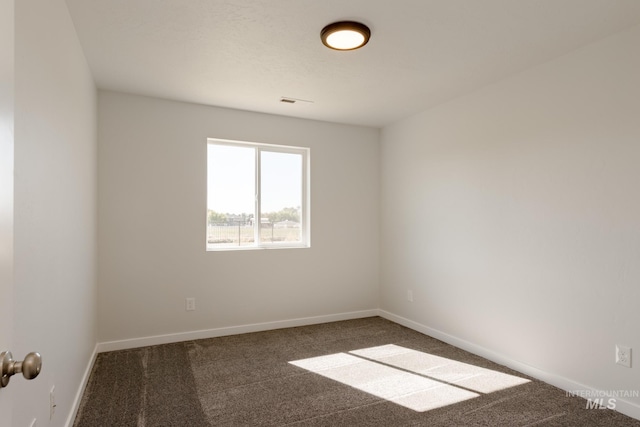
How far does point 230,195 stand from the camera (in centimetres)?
411

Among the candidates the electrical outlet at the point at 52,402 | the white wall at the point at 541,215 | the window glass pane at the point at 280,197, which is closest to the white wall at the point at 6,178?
the electrical outlet at the point at 52,402

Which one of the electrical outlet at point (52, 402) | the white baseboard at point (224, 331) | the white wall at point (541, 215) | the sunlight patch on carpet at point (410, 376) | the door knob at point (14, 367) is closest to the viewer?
the door knob at point (14, 367)

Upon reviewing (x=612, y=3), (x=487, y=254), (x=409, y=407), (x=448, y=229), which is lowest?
(x=409, y=407)

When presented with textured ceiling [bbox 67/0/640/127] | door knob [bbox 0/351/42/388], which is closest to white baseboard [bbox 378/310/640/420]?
textured ceiling [bbox 67/0/640/127]

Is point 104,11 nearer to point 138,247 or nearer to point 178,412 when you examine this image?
point 138,247

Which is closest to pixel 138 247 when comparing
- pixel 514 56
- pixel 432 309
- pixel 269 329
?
pixel 269 329

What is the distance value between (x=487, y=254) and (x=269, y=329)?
96.0 inches

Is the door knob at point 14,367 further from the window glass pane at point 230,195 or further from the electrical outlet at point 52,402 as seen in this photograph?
the window glass pane at point 230,195

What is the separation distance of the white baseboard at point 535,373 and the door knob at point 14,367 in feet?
10.2

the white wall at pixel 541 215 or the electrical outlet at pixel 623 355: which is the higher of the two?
the white wall at pixel 541 215

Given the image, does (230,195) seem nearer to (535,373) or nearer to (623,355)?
(535,373)

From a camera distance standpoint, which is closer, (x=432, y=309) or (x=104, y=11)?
(x=104, y=11)

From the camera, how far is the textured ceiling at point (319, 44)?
7.02 feet

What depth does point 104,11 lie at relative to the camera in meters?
2.17
